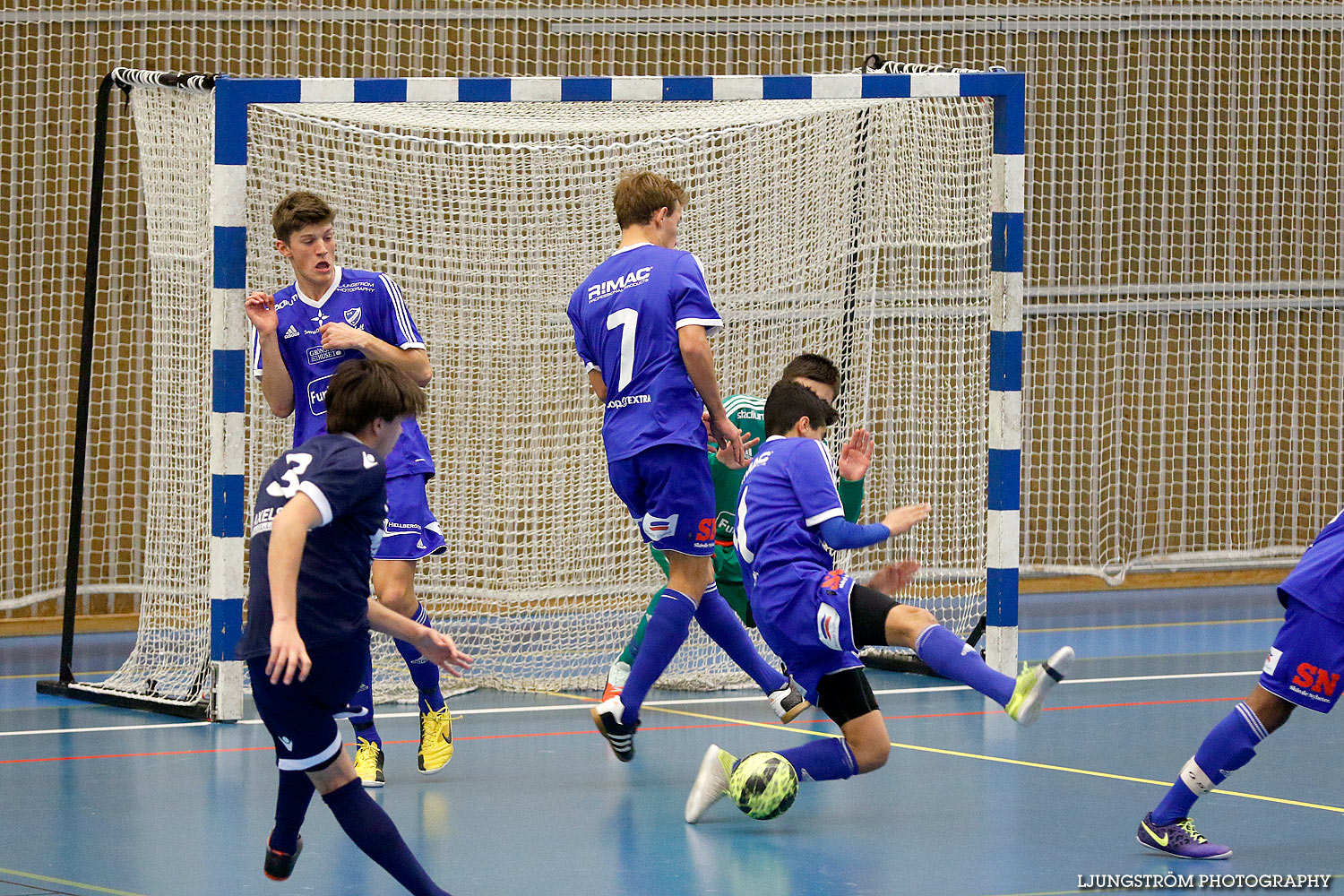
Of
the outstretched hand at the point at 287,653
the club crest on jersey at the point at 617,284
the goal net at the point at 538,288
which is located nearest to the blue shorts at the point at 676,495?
the club crest on jersey at the point at 617,284

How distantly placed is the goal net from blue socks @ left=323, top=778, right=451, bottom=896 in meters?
3.42

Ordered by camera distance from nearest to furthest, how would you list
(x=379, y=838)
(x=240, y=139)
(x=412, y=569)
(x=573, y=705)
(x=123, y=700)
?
1. (x=379, y=838)
2. (x=412, y=569)
3. (x=240, y=139)
4. (x=123, y=700)
5. (x=573, y=705)

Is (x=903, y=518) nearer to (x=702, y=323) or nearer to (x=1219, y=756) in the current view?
(x=1219, y=756)

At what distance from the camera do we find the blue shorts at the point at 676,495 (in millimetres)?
5445

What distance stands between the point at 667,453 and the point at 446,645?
5.95 feet

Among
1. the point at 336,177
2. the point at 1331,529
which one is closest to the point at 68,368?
the point at 336,177

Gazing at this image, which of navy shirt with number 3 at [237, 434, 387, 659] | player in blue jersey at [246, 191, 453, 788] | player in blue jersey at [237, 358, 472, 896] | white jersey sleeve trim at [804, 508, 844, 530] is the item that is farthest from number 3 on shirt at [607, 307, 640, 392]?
navy shirt with number 3 at [237, 434, 387, 659]

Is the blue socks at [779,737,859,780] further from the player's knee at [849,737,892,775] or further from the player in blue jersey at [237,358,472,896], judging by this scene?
the player in blue jersey at [237,358,472,896]

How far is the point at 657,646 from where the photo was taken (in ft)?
17.6

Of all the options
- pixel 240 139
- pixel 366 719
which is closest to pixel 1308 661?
pixel 366 719

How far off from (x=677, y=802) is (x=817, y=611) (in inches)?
36.2

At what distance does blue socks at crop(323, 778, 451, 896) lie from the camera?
143 inches

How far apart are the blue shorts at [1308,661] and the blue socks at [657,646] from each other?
6.15ft

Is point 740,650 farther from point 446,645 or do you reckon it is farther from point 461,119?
point 461,119
